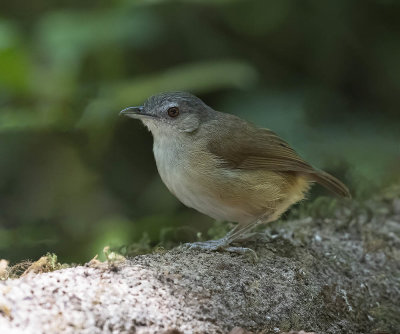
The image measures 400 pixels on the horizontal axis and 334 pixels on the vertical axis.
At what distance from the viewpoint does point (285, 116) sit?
21.7ft

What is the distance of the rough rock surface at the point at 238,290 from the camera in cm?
258

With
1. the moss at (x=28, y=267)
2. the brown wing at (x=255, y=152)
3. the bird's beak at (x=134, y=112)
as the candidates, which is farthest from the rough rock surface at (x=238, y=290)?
the bird's beak at (x=134, y=112)

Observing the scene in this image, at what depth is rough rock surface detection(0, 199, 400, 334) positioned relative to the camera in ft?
8.47

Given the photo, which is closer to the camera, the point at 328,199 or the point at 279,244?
the point at 279,244

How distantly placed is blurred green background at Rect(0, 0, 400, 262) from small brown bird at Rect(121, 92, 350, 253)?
0.79 m

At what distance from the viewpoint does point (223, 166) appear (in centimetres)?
405

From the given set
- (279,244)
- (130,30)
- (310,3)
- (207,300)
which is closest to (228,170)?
A: (279,244)

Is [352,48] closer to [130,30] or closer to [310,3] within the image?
[310,3]

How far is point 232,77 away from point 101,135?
159 cm

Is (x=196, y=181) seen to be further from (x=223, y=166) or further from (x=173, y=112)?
(x=173, y=112)

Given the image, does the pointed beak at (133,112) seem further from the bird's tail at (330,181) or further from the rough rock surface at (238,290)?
the bird's tail at (330,181)

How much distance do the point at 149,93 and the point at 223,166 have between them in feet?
7.28

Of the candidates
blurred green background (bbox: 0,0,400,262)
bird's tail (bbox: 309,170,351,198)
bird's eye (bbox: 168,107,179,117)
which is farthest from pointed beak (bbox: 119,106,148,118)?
bird's tail (bbox: 309,170,351,198)

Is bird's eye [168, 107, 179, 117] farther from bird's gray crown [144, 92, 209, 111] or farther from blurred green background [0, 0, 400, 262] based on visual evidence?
blurred green background [0, 0, 400, 262]
